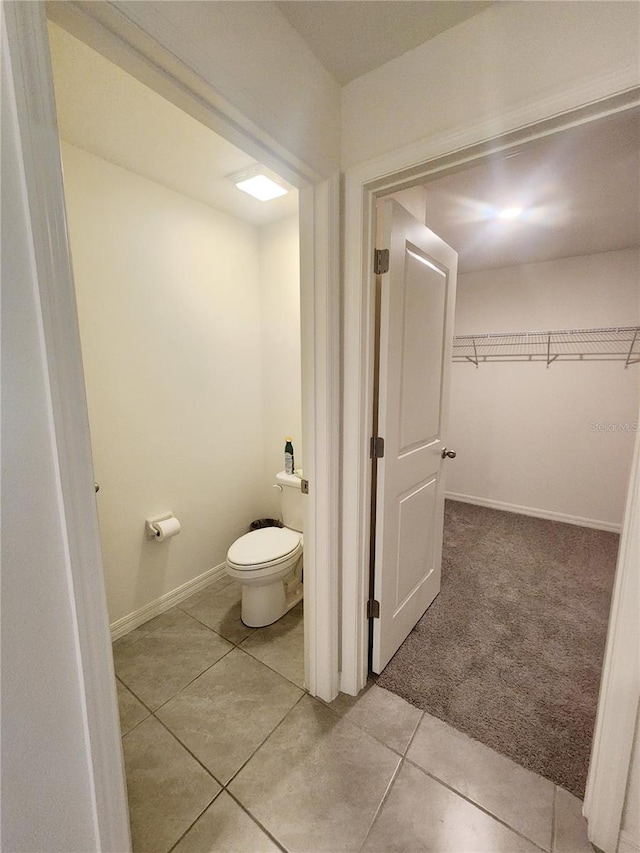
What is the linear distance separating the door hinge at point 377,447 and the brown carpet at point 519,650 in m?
1.06

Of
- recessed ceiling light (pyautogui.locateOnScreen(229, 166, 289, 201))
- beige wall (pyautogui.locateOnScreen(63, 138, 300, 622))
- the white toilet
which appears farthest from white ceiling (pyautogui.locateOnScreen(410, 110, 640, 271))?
the white toilet

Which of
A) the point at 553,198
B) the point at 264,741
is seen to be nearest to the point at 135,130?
the point at 553,198

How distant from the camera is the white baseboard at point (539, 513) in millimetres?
3061

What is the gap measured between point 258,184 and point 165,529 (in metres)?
1.90

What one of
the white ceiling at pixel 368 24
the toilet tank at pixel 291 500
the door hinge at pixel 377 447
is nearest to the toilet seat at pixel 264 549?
the toilet tank at pixel 291 500

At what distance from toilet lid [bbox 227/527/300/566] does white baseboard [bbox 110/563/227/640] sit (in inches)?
21.3

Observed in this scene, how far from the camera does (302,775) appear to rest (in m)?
1.19

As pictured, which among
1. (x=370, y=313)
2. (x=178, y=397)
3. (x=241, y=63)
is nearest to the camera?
(x=241, y=63)

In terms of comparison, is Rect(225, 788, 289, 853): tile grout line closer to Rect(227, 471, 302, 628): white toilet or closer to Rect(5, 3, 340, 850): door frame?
Rect(5, 3, 340, 850): door frame

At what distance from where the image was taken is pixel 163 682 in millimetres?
1563

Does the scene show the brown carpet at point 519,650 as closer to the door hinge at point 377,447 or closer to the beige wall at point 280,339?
the door hinge at point 377,447

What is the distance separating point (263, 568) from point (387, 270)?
1491mm

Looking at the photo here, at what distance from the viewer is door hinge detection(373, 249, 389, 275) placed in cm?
129

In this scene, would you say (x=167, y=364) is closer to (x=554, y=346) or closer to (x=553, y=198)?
(x=553, y=198)
